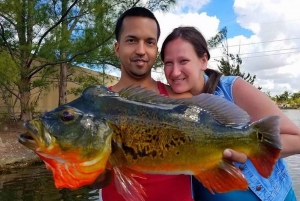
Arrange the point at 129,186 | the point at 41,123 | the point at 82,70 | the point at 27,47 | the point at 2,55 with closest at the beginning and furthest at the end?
the point at 41,123 → the point at 129,186 → the point at 2,55 → the point at 27,47 → the point at 82,70

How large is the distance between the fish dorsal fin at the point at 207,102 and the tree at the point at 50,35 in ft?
48.2

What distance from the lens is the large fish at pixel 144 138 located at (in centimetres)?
208

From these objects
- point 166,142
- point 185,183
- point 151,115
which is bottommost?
point 185,183

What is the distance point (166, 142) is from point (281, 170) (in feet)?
4.31

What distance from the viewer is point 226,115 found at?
94.0 inches

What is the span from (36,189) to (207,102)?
9.55 metres

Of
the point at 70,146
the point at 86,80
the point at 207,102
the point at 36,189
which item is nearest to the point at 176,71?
the point at 207,102

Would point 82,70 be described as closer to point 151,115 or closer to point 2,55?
point 2,55

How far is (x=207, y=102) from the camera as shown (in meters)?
2.41

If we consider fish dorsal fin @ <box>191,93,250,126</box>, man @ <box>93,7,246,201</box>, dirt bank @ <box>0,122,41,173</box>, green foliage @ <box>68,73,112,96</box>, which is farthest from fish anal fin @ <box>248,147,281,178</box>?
green foliage @ <box>68,73,112,96</box>

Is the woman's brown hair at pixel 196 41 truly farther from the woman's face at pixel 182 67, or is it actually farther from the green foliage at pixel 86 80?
the green foliage at pixel 86 80

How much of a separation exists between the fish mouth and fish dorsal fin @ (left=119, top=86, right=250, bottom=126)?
0.58 m

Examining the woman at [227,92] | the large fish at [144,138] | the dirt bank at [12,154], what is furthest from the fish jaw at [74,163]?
the dirt bank at [12,154]

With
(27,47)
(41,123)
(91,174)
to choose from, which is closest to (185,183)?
(91,174)
